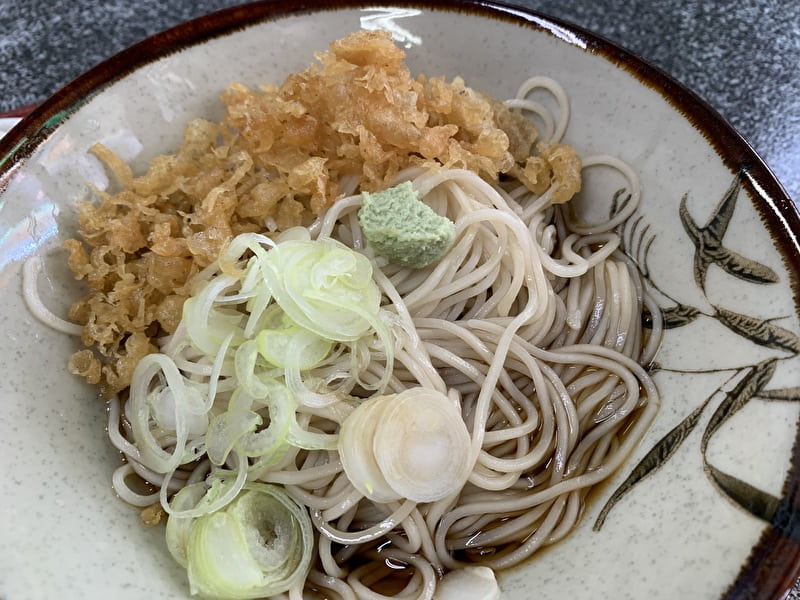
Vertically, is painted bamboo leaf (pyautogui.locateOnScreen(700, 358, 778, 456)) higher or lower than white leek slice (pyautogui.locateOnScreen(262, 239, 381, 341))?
higher

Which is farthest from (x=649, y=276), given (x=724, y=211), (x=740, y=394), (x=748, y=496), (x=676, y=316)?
(x=748, y=496)

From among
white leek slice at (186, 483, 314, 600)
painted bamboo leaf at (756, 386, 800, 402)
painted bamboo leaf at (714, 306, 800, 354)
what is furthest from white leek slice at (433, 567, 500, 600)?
painted bamboo leaf at (714, 306, 800, 354)

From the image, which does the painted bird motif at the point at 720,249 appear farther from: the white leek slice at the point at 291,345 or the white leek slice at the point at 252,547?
the white leek slice at the point at 252,547

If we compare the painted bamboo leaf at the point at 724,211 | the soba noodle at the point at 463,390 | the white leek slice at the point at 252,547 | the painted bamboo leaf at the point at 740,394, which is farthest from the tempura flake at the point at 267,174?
the painted bamboo leaf at the point at 740,394

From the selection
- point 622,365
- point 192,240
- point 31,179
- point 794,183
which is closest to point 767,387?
point 622,365

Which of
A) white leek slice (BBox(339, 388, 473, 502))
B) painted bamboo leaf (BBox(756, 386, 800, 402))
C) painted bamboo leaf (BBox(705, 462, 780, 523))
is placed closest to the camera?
painted bamboo leaf (BBox(705, 462, 780, 523))

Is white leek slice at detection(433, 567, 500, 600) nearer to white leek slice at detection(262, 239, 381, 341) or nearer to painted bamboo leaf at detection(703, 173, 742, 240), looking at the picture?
white leek slice at detection(262, 239, 381, 341)
